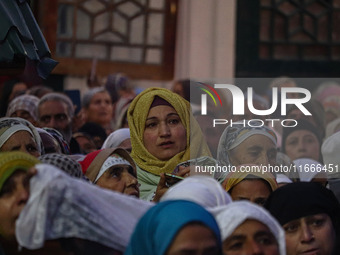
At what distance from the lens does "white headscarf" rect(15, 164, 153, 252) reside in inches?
106

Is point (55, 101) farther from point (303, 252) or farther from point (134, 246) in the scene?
point (134, 246)

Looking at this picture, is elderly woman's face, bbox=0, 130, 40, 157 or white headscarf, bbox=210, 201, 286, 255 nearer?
white headscarf, bbox=210, 201, 286, 255

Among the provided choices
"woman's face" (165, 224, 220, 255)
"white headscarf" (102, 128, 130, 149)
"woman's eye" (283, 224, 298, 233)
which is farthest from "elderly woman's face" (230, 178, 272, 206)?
"white headscarf" (102, 128, 130, 149)

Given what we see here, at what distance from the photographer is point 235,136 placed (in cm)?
469

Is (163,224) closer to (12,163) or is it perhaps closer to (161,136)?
(12,163)

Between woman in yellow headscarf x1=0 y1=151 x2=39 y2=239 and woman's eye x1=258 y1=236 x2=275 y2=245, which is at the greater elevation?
woman in yellow headscarf x1=0 y1=151 x2=39 y2=239

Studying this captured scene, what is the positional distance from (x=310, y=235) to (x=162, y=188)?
78 centimetres

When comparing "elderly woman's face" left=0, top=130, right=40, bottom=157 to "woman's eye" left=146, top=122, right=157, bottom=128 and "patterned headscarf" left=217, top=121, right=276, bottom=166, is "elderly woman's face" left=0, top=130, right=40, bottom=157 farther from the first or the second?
"patterned headscarf" left=217, top=121, right=276, bottom=166

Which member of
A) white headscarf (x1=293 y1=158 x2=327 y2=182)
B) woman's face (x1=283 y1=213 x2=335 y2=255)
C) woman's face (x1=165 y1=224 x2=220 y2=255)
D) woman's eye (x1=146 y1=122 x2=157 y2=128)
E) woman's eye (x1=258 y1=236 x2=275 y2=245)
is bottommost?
woman's face (x1=283 y1=213 x2=335 y2=255)

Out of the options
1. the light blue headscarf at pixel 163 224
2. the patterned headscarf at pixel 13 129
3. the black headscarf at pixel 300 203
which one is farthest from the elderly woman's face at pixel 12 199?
the patterned headscarf at pixel 13 129

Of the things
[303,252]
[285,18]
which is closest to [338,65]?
[285,18]

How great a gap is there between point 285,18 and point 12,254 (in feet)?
22.0

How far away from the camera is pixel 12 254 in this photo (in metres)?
2.92

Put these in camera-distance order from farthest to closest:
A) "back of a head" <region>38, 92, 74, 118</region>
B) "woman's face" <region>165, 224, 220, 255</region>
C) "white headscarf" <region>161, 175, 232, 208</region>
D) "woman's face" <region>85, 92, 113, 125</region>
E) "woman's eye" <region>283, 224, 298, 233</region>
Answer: "woman's face" <region>85, 92, 113, 125</region> < "back of a head" <region>38, 92, 74, 118</region> < "woman's eye" <region>283, 224, 298, 233</region> < "white headscarf" <region>161, 175, 232, 208</region> < "woman's face" <region>165, 224, 220, 255</region>
